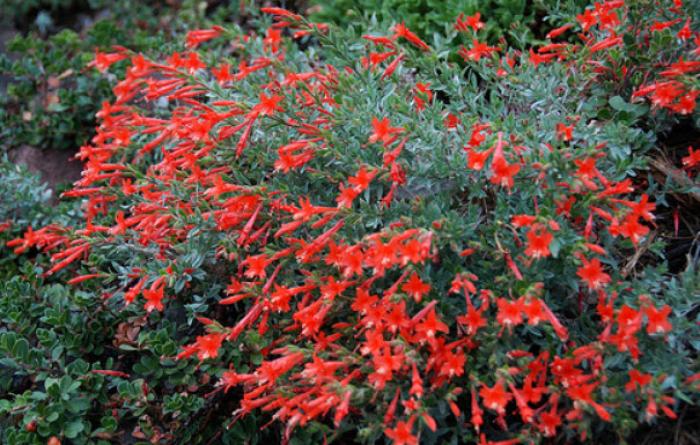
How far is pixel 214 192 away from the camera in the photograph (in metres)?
2.79

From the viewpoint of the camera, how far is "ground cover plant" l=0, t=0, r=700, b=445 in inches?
95.6

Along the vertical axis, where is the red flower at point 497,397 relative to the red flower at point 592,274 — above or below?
below

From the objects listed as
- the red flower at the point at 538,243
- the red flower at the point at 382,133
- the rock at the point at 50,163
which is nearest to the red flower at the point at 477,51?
the red flower at the point at 382,133

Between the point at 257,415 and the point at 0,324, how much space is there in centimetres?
150

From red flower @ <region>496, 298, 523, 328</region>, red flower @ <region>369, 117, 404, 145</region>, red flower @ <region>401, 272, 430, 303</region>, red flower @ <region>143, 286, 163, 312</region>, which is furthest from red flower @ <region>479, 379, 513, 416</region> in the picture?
red flower @ <region>143, 286, 163, 312</region>

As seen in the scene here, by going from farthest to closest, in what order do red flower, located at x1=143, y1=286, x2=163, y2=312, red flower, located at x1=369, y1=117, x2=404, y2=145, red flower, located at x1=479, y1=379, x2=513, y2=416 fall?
red flower, located at x1=143, y1=286, x2=163, y2=312
red flower, located at x1=369, y1=117, x2=404, y2=145
red flower, located at x1=479, y1=379, x2=513, y2=416

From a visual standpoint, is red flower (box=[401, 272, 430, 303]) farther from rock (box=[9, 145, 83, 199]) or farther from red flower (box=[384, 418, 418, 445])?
rock (box=[9, 145, 83, 199])

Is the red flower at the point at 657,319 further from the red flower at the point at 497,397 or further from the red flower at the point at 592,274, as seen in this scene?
the red flower at the point at 497,397

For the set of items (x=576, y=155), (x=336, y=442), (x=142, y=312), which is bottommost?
(x=336, y=442)

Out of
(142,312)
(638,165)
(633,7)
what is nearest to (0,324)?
(142,312)

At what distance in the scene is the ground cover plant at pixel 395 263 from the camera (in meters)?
2.43

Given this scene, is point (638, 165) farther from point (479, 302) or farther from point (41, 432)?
point (41, 432)

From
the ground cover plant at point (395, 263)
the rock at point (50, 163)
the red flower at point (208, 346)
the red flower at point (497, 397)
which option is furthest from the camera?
the rock at point (50, 163)

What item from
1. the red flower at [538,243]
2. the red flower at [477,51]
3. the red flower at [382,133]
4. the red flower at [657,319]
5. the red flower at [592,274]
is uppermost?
the red flower at [477,51]
